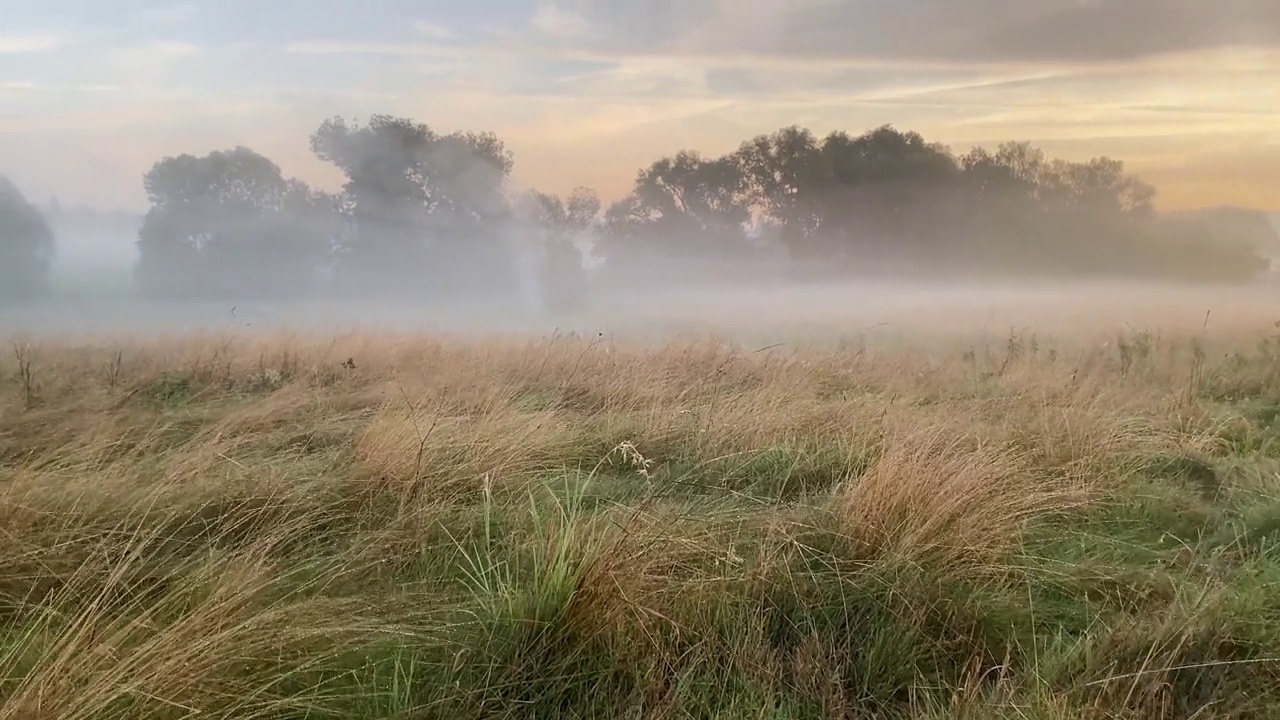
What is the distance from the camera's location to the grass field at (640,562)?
5.21 feet

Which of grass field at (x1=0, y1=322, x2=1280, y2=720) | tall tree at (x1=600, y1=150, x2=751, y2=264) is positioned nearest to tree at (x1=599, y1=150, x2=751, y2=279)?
tall tree at (x1=600, y1=150, x2=751, y2=264)

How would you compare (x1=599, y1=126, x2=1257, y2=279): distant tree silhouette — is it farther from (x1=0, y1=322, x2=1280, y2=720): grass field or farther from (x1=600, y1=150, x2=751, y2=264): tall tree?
(x1=0, y1=322, x2=1280, y2=720): grass field

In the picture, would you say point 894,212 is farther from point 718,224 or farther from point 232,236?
point 232,236

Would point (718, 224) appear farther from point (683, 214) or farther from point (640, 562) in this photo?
point (640, 562)

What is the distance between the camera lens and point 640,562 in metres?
1.96

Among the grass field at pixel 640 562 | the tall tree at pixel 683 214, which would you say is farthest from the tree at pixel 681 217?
the grass field at pixel 640 562

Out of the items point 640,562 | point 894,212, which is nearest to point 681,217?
point 894,212

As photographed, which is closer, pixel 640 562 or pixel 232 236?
pixel 640 562

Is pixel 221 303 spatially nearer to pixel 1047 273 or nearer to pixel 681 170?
pixel 681 170

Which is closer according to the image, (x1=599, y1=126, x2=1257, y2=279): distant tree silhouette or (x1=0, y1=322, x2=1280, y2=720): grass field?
(x1=0, y1=322, x2=1280, y2=720): grass field

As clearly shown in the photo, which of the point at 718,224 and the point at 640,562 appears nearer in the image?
the point at 640,562

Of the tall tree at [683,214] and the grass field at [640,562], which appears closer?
the grass field at [640,562]

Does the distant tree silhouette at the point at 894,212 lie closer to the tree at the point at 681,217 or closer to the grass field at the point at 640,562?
the tree at the point at 681,217

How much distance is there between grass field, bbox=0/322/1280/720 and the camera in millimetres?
1587
